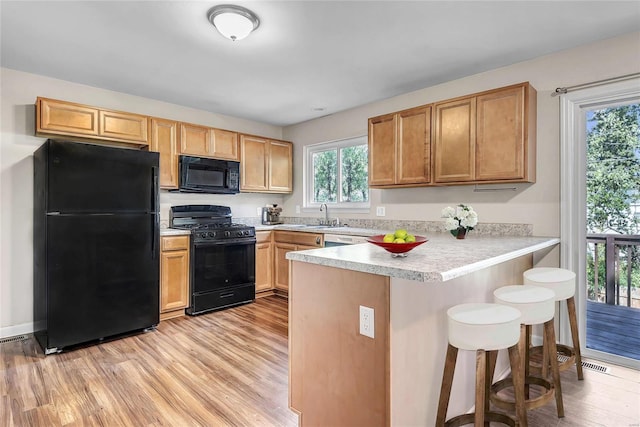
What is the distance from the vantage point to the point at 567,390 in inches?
84.6

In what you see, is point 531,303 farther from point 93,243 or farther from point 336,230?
point 93,243

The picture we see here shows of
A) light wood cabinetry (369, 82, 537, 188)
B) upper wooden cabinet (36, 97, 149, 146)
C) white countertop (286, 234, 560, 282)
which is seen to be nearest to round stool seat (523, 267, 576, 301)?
white countertop (286, 234, 560, 282)

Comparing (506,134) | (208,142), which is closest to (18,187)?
(208,142)

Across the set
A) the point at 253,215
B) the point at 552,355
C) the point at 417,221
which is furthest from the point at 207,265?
the point at 552,355

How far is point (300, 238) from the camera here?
13.5ft

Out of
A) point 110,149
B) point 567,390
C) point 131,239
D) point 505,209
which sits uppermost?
point 110,149

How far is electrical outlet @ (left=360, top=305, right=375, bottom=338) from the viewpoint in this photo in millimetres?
1387

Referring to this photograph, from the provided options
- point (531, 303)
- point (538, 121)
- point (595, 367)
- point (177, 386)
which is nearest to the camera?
point (531, 303)

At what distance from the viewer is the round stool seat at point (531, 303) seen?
5.67ft

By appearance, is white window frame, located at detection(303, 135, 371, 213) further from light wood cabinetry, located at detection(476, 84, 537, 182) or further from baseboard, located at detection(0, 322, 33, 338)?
baseboard, located at detection(0, 322, 33, 338)

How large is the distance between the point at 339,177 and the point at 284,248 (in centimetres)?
122

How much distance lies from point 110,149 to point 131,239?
81 centimetres

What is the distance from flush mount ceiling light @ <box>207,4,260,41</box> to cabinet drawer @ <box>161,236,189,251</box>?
2171mm

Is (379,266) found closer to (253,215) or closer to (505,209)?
(505,209)
